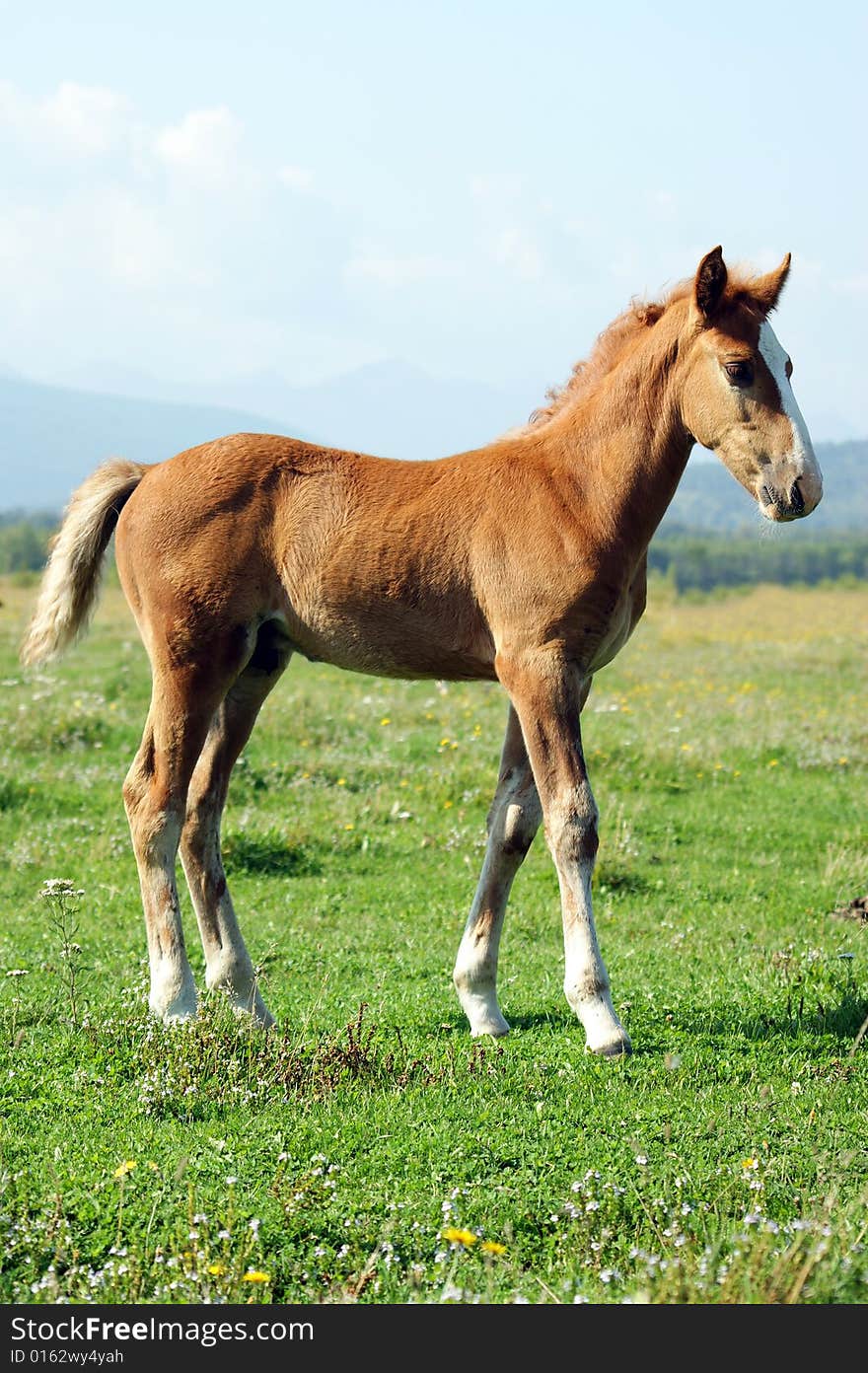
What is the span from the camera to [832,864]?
9219 mm

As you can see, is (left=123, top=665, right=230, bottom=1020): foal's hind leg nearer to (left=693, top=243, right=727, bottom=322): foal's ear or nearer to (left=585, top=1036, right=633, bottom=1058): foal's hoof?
(left=585, top=1036, right=633, bottom=1058): foal's hoof

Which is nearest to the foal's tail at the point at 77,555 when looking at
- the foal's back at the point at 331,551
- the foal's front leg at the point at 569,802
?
the foal's back at the point at 331,551

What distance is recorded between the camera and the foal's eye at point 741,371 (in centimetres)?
546

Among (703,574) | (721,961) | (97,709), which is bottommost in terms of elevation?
(721,961)

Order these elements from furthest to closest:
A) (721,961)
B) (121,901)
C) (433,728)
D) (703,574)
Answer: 1. (703,574)
2. (433,728)
3. (121,901)
4. (721,961)

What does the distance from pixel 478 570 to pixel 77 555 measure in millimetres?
2220

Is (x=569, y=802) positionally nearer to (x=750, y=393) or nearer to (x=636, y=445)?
(x=636, y=445)

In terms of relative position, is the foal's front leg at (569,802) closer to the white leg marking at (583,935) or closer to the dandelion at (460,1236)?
the white leg marking at (583,935)

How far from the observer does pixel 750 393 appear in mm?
5477

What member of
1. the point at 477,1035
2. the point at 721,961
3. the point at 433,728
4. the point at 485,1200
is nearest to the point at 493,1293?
the point at 485,1200

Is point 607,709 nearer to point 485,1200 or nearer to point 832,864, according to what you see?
point 832,864

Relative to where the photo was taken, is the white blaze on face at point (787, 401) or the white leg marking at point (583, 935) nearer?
the white blaze on face at point (787, 401)

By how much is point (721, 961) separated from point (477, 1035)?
200cm

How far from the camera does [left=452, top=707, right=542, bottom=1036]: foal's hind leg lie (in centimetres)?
616
